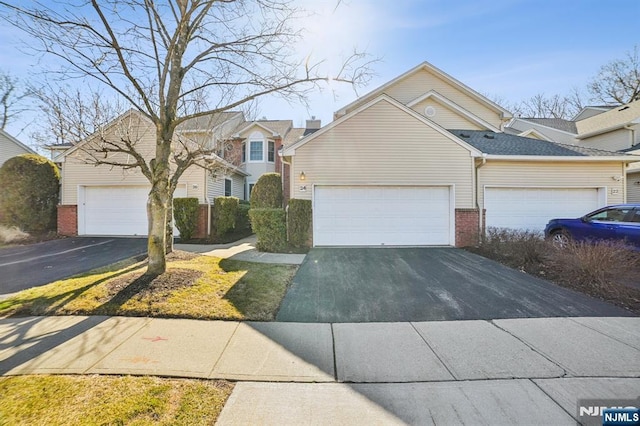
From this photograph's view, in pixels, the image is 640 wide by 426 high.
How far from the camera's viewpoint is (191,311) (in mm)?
4555

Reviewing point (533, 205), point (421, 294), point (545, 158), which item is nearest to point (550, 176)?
point (545, 158)

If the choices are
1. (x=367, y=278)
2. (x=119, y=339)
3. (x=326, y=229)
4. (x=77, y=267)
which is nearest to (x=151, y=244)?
(x=119, y=339)

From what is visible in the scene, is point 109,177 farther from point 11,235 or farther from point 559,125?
point 559,125

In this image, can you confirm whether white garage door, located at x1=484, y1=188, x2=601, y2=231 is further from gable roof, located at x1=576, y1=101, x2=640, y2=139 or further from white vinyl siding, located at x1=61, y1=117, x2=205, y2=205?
white vinyl siding, located at x1=61, y1=117, x2=205, y2=205

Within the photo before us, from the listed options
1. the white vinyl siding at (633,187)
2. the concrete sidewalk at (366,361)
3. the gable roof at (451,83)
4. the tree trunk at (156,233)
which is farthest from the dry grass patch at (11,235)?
the white vinyl siding at (633,187)

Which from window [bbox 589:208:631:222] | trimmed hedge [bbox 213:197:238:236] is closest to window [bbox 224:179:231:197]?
trimmed hedge [bbox 213:197:238:236]

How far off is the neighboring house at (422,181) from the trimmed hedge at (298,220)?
14.6 inches

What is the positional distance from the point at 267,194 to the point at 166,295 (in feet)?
23.3

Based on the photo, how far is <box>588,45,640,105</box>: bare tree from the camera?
80.9 feet

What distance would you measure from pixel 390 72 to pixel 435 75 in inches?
378

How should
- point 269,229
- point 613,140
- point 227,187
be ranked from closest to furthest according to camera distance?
point 269,229, point 227,187, point 613,140

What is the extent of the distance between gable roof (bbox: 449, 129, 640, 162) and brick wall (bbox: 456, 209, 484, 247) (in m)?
2.34

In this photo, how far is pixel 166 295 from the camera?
5070 millimetres

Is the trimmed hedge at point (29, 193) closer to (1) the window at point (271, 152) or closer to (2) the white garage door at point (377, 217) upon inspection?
(1) the window at point (271, 152)
